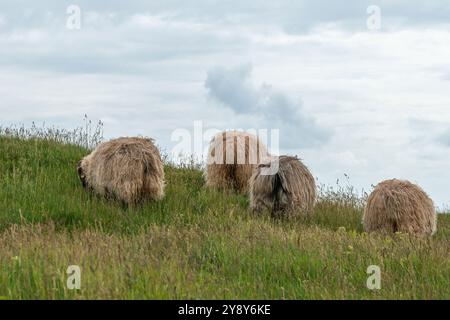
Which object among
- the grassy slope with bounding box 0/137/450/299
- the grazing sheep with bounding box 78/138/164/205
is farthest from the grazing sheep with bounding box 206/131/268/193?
the grazing sheep with bounding box 78/138/164/205

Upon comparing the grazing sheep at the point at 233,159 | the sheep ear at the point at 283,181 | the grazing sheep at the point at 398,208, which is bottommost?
the grazing sheep at the point at 398,208

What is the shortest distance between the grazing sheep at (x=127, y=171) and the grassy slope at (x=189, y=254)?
0.88ft

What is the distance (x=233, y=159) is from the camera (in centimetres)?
1565

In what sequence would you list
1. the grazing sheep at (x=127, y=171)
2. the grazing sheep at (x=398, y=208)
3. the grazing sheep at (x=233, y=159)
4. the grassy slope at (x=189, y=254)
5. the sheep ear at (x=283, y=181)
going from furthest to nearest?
1. the grazing sheep at (x=233, y=159)
2. the sheep ear at (x=283, y=181)
3. the grazing sheep at (x=127, y=171)
4. the grazing sheep at (x=398, y=208)
5. the grassy slope at (x=189, y=254)

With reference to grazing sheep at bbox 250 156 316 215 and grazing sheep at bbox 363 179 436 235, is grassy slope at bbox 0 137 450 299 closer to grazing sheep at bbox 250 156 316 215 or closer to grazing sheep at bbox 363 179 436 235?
grazing sheep at bbox 250 156 316 215

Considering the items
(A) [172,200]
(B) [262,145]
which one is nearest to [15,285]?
(A) [172,200]

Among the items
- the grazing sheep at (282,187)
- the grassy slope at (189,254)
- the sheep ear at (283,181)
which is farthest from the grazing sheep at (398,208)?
the sheep ear at (283,181)

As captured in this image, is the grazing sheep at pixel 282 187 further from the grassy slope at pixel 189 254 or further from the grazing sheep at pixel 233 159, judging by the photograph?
the grazing sheep at pixel 233 159

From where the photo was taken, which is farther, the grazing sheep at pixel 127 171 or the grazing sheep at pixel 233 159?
the grazing sheep at pixel 233 159

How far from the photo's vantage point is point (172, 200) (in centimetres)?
1458

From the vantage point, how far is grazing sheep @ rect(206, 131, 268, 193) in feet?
51.1

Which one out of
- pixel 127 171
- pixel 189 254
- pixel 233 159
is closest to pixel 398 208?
pixel 233 159

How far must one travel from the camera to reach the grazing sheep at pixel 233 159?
15570 mm

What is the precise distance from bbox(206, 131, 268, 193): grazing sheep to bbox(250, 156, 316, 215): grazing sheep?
55.8 inches
